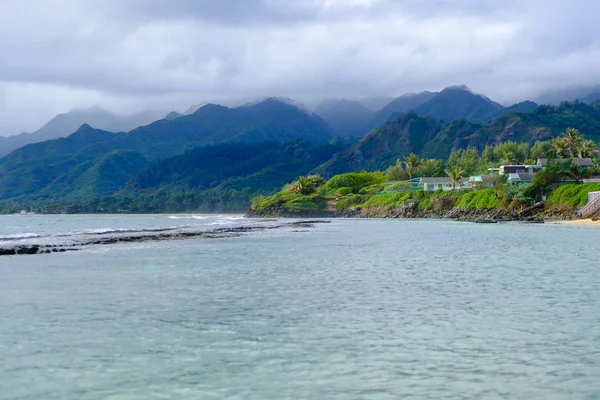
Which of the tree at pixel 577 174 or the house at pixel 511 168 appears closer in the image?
the tree at pixel 577 174

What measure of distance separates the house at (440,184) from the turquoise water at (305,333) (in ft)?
384

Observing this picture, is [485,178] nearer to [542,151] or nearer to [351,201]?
[351,201]

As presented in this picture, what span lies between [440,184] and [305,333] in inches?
5799

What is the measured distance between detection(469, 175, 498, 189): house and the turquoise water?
106247 millimetres

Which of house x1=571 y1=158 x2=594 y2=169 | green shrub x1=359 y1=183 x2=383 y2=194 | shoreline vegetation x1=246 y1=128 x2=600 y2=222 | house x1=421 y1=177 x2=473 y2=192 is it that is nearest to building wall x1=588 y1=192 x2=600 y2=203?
shoreline vegetation x1=246 y1=128 x2=600 y2=222

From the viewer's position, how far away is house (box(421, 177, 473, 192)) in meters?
150

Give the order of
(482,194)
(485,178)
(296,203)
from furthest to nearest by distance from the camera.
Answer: (296,203) < (485,178) < (482,194)

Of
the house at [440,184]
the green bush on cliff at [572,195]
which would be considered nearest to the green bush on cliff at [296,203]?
the house at [440,184]

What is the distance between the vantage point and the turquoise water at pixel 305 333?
12.7 metres

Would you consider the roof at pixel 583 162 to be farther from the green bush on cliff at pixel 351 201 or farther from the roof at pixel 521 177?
the green bush on cliff at pixel 351 201

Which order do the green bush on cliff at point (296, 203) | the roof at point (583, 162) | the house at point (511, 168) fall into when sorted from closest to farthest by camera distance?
1. the roof at point (583, 162)
2. the house at point (511, 168)
3. the green bush on cliff at point (296, 203)

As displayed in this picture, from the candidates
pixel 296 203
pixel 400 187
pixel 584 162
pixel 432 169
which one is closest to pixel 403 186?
pixel 400 187

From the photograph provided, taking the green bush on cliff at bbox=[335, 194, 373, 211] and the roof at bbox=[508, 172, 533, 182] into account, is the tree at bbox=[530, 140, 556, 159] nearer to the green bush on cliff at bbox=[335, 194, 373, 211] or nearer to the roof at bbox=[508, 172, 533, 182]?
the green bush on cliff at bbox=[335, 194, 373, 211]

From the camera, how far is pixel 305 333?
57.8ft
